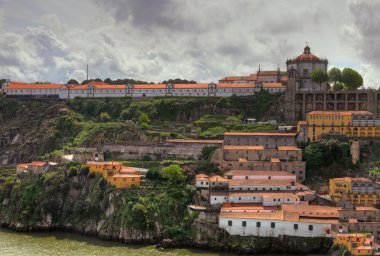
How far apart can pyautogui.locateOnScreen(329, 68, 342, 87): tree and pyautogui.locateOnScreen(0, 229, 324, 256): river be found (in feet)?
152

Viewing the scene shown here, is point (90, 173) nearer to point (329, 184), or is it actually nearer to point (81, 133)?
point (81, 133)

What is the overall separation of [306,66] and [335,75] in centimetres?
519

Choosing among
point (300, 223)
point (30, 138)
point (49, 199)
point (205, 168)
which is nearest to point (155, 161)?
point (205, 168)

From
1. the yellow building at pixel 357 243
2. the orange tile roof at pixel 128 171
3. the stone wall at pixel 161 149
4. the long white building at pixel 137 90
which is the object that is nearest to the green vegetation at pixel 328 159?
the stone wall at pixel 161 149

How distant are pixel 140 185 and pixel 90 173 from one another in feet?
22.3

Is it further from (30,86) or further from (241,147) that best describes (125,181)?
(30,86)

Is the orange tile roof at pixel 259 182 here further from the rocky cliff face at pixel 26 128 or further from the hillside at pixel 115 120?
the rocky cliff face at pixel 26 128

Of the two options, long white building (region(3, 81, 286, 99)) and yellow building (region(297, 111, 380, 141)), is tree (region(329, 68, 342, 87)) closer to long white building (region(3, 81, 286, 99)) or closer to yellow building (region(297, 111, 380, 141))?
long white building (region(3, 81, 286, 99))

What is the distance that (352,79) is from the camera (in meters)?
82.0

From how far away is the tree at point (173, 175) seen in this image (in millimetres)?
56969

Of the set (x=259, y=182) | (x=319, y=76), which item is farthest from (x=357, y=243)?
(x=319, y=76)

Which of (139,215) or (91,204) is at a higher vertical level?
(91,204)

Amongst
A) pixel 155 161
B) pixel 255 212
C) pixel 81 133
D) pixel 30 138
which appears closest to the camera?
pixel 255 212

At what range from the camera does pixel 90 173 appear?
60062 millimetres
